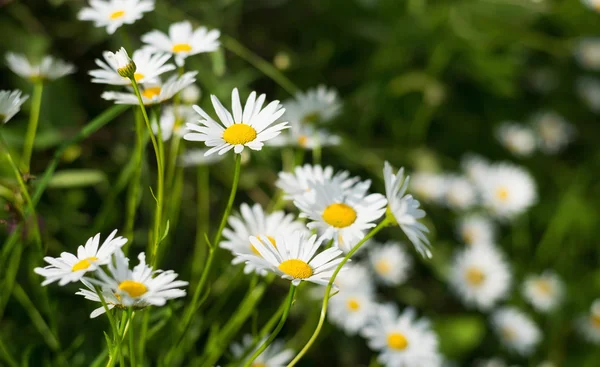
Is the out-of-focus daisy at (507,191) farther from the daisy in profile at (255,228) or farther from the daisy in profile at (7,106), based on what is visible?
the daisy in profile at (7,106)

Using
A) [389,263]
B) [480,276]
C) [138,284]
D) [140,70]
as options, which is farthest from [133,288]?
[480,276]

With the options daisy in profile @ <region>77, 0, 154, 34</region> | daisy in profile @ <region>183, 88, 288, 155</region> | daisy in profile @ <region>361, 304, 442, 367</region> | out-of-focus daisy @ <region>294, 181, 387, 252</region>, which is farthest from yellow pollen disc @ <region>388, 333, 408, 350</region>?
daisy in profile @ <region>77, 0, 154, 34</region>

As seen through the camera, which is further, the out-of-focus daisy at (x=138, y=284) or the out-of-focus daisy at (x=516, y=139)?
the out-of-focus daisy at (x=516, y=139)

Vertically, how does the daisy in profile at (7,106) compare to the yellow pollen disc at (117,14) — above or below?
below

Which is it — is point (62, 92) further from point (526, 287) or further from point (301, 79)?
point (526, 287)

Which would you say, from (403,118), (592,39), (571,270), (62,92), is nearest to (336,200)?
(62,92)

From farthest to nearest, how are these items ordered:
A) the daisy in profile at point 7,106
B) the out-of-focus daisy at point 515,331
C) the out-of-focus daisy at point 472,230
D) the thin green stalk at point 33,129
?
the out-of-focus daisy at point 472,230
the out-of-focus daisy at point 515,331
the thin green stalk at point 33,129
the daisy in profile at point 7,106

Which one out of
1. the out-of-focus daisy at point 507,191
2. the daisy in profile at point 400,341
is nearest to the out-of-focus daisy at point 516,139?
the out-of-focus daisy at point 507,191
